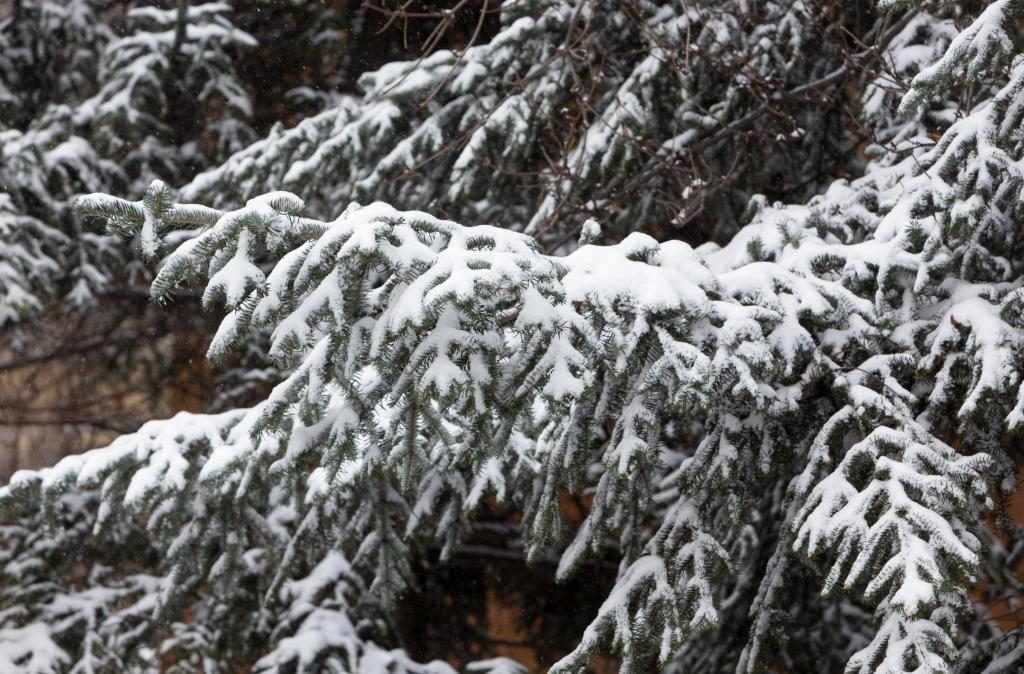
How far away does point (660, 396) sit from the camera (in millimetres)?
2613

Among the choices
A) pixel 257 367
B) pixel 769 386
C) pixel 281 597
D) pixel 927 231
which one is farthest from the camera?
pixel 257 367

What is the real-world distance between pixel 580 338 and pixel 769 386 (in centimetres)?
69

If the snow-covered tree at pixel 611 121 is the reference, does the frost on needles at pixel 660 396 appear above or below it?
below

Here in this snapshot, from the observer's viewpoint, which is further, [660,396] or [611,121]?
[611,121]

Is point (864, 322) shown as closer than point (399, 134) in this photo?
Yes

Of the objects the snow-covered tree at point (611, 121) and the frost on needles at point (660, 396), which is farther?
the snow-covered tree at point (611, 121)

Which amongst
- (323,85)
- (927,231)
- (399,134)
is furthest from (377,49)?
(927,231)

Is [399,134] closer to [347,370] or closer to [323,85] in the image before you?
[323,85]

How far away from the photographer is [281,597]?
4809 mm

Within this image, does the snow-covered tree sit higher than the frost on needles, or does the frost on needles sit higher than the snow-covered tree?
the snow-covered tree

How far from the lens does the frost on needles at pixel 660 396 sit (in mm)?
2322

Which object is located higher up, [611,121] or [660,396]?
[611,121]

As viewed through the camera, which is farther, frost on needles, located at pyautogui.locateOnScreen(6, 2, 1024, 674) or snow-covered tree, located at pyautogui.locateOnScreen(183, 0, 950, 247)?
snow-covered tree, located at pyautogui.locateOnScreen(183, 0, 950, 247)

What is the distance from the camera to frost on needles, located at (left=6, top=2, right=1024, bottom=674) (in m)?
2.32
